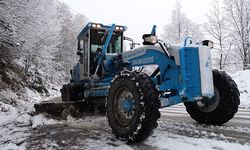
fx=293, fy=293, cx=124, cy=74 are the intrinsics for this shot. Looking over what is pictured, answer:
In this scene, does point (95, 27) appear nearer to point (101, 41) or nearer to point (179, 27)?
point (101, 41)

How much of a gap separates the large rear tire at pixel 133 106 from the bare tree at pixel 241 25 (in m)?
24.1

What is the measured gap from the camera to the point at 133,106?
506 centimetres

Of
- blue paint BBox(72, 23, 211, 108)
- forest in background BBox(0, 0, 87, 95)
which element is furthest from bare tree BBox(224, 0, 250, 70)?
blue paint BBox(72, 23, 211, 108)

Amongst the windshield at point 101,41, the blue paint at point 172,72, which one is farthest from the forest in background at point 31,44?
the blue paint at point 172,72

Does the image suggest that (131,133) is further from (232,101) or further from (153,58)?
(232,101)

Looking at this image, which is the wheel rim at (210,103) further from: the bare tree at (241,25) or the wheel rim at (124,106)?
the bare tree at (241,25)

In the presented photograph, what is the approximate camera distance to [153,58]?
5668 mm

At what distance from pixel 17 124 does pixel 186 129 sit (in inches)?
152

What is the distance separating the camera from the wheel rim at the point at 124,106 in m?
5.10

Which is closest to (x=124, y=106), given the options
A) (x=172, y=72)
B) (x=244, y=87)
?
(x=172, y=72)

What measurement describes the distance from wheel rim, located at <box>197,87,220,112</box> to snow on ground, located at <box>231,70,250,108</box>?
585 cm

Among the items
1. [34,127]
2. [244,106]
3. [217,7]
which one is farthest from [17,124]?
[217,7]

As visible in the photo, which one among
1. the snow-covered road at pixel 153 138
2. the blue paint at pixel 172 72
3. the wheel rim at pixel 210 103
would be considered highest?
the blue paint at pixel 172 72

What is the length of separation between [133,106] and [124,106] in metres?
0.23
